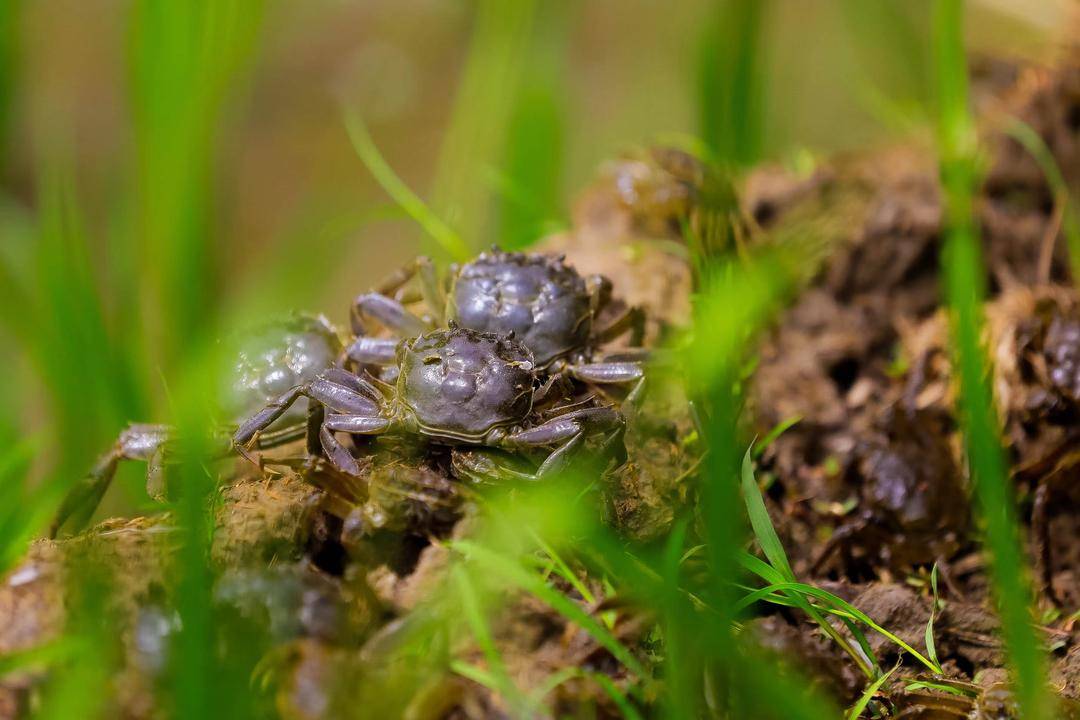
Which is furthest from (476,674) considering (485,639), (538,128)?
(538,128)

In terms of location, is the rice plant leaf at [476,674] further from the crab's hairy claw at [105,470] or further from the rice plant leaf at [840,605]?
the crab's hairy claw at [105,470]

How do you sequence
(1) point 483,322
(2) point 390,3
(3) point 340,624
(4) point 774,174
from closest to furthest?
(3) point 340,624, (1) point 483,322, (4) point 774,174, (2) point 390,3

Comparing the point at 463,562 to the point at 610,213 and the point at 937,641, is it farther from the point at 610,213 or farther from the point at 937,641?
the point at 610,213

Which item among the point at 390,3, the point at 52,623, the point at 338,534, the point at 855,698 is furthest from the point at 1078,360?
the point at 390,3

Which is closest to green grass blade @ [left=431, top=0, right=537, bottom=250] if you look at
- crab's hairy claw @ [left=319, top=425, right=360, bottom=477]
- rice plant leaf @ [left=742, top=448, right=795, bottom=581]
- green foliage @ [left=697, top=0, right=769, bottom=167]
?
green foliage @ [left=697, top=0, right=769, bottom=167]

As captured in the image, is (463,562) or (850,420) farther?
(850,420)

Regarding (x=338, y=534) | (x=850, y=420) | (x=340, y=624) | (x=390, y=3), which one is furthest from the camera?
(x=390, y=3)

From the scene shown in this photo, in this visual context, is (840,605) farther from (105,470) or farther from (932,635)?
(105,470)

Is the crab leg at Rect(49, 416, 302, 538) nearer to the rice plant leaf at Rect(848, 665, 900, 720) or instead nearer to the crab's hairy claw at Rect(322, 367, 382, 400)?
the crab's hairy claw at Rect(322, 367, 382, 400)
